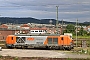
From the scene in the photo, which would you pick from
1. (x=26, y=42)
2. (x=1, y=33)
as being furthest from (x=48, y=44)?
(x=1, y=33)

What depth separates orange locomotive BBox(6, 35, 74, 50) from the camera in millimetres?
35916

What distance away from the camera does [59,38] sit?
36.1 m

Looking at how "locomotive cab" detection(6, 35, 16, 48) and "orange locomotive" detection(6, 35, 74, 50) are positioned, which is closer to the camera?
"orange locomotive" detection(6, 35, 74, 50)

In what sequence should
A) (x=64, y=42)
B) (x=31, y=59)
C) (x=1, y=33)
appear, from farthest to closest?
1. (x=1, y=33)
2. (x=64, y=42)
3. (x=31, y=59)

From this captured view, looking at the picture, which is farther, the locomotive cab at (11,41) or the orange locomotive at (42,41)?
the locomotive cab at (11,41)

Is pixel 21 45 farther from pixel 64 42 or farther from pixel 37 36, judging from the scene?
pixel 64 42

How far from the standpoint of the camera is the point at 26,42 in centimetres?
3706

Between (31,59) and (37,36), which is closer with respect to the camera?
(31,59)

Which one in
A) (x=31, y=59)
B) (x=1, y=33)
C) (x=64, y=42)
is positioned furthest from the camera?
(x=1, y=33)

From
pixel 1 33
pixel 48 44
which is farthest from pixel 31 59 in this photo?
pixel 1 33

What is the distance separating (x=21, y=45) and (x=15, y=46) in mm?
972

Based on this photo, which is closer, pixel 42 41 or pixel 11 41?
pixel 42 41

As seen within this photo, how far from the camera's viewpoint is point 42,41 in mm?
36781

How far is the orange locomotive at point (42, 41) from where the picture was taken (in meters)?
35.9
